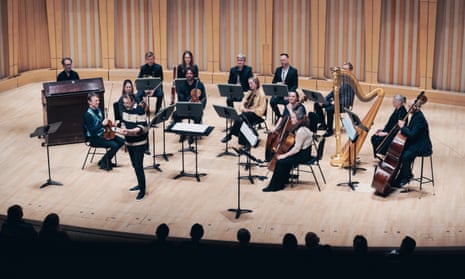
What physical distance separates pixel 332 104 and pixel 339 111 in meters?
2.01

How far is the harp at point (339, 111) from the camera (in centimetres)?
1189

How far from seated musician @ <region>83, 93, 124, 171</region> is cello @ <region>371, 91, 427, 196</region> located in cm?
399

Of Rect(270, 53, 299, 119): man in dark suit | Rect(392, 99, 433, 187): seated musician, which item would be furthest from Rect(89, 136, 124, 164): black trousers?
Rect(392, 99, 433, 187): seated musician

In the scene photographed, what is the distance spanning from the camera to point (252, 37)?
1866 cm

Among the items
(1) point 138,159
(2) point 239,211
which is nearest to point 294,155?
(2) point 239,211

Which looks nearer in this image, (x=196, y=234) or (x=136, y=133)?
(x=196, y=234)

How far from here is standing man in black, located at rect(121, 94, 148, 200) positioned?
1108cm

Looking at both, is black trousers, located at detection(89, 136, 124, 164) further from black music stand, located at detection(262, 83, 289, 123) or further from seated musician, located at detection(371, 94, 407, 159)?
seated musician, located at detection(371, 94, 407, 159)

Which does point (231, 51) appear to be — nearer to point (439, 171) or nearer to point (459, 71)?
point (459, 71)

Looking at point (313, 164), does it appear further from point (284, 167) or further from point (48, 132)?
point (48, 132)

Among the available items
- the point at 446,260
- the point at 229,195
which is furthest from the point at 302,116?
the point at 446,260

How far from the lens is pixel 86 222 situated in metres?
10.4

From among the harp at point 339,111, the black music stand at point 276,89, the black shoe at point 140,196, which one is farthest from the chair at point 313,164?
the black shoe at point 140,196

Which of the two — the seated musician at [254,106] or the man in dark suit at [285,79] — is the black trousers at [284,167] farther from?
the man in dark suit at [285,79]
